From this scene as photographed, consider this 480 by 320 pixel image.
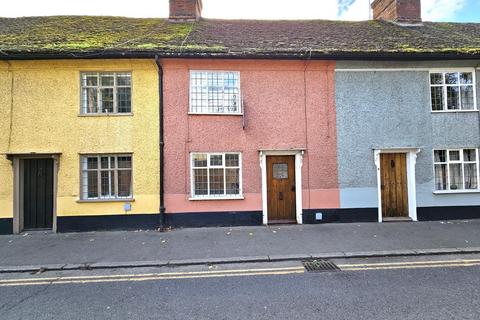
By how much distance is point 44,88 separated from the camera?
9.05 metres

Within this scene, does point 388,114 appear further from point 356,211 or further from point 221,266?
point 221,266

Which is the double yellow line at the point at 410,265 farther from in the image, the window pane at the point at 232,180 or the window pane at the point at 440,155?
the window pane at the point at 440,155

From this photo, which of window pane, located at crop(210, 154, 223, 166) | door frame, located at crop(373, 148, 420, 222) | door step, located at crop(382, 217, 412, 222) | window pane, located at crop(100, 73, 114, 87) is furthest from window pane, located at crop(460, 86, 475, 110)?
window pane, located at crop(100, 73, 114, 87)

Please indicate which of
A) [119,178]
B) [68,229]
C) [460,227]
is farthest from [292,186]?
[68,229]

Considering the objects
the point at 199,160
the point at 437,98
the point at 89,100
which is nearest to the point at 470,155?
the point at 437,98

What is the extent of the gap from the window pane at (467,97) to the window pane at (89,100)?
480 inches

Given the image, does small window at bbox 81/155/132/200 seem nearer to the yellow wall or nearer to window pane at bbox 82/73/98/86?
the yellow wall

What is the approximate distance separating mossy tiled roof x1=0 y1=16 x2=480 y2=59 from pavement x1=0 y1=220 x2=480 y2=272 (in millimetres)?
5348

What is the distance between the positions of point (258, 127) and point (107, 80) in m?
5.07

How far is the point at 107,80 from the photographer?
30.8 feet

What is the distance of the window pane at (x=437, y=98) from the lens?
993 cm

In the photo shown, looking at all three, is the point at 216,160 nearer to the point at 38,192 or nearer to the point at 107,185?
the point at 107,185

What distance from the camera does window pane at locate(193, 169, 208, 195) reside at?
934cm

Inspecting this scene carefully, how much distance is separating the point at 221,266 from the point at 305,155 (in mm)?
4986
